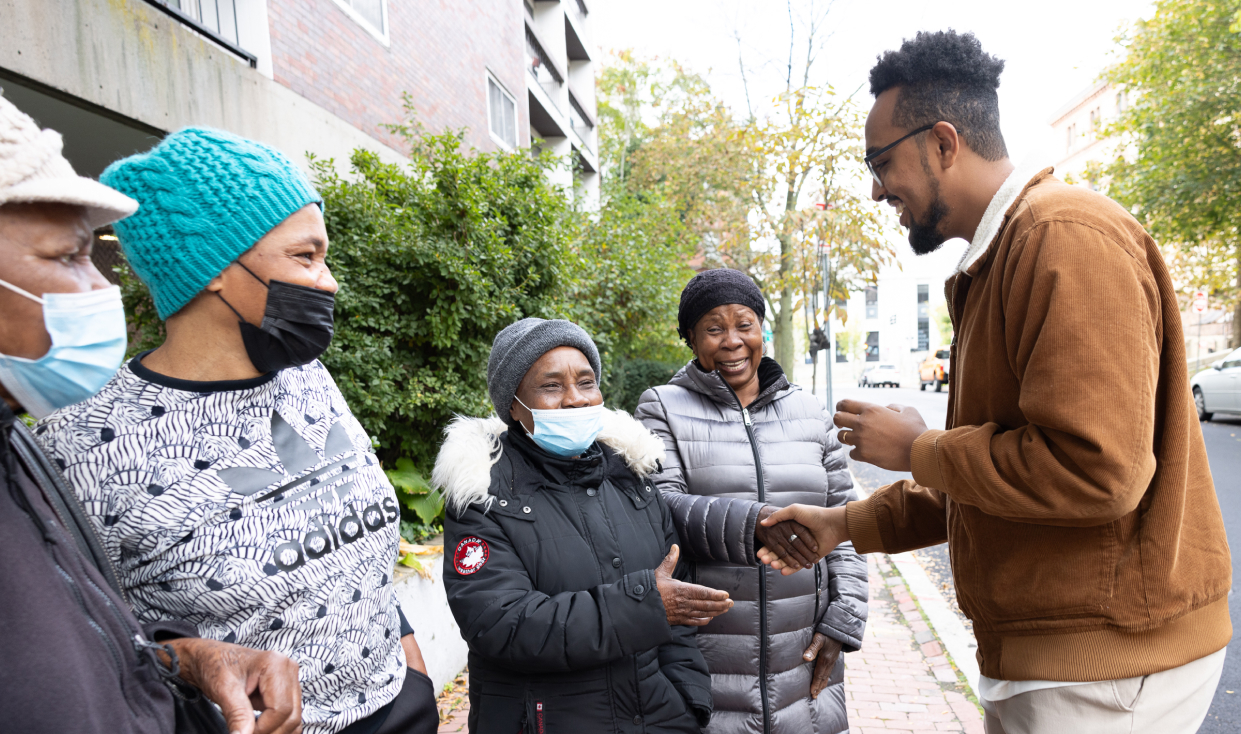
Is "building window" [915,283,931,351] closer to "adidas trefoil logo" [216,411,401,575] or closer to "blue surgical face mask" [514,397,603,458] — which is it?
"blue surgical face mask" [514,397,603,458]

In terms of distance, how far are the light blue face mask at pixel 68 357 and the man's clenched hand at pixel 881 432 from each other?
1.61 meters

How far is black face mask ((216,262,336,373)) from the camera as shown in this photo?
1682mm

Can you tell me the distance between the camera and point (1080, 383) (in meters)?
1.36

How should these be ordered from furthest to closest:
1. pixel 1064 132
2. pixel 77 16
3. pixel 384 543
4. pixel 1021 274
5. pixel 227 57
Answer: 1. pixel 1064 132
2. pixel 227 57
3. pixel 77 16
4. pixel 384 543
5. pixel 1021 274

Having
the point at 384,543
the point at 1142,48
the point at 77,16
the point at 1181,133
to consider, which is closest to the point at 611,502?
the point at 384,543

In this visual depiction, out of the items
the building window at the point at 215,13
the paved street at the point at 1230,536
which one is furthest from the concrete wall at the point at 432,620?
the building window at the point at 215,13

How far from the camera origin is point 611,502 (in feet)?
7.11

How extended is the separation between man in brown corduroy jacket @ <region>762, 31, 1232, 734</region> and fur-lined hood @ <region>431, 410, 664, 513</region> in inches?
28.5

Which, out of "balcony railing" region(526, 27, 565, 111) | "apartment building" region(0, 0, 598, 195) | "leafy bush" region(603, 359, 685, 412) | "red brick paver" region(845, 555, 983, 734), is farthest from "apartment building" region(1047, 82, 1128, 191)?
"red brick paver" region(845, 555, 983, 734)

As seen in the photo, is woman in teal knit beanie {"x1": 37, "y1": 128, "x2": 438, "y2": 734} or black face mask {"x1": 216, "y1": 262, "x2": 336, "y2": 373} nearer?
woman in teal knit beanie {"x1": 37, "y1": 128, "x2": 438, "y2": 734}

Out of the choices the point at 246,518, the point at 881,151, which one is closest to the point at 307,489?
the point at 246,518

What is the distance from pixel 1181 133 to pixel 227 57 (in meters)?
18.4

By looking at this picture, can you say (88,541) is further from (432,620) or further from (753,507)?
(432,620)

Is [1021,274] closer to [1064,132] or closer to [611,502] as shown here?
[611,502]
